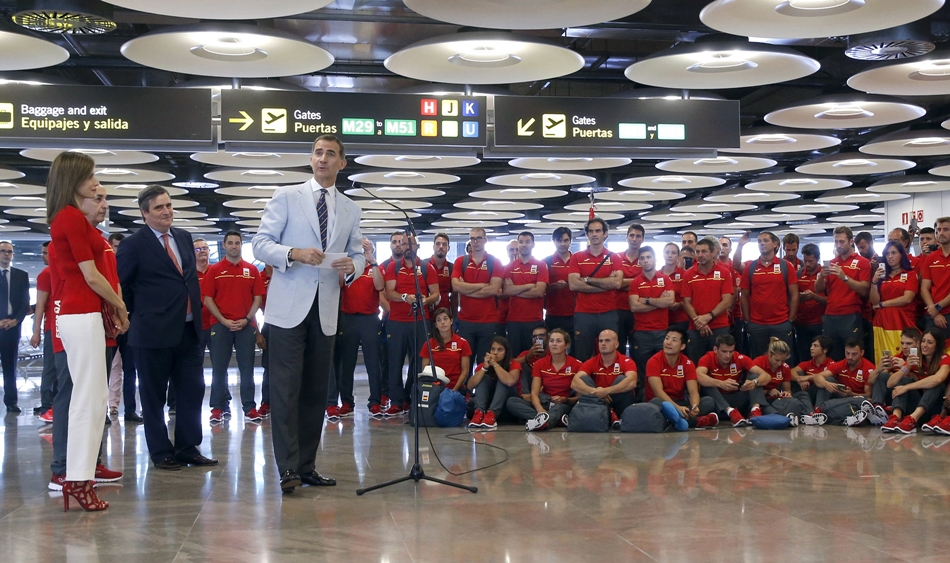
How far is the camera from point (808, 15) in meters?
6.30

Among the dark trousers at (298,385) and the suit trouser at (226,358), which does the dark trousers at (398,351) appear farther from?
the dark trousers at (298,385)

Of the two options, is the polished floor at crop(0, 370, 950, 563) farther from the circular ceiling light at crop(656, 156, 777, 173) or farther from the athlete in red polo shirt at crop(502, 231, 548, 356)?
the circular ceiling light at crop(656, 156, 777, 173)

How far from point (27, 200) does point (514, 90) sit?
11.3 m

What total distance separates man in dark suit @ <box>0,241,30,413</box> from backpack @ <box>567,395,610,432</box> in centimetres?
663

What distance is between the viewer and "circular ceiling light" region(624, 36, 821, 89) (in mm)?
7238

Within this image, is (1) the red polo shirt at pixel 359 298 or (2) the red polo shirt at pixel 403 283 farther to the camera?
(2) the red polo shirt at pixel 403 283

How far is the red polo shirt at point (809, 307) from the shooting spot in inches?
389

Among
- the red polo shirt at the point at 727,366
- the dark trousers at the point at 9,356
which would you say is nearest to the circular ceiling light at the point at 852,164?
the red polo shirt at the point at 727,366

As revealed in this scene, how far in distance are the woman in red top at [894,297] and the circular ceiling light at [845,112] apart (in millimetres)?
1507

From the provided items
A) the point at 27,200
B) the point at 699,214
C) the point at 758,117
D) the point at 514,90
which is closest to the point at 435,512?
the point at 514,90

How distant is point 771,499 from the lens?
4.73 metres

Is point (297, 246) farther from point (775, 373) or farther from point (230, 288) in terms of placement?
point (775, 373)

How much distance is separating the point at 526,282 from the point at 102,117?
4.33m

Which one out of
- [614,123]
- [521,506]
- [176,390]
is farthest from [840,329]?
[176,390]
